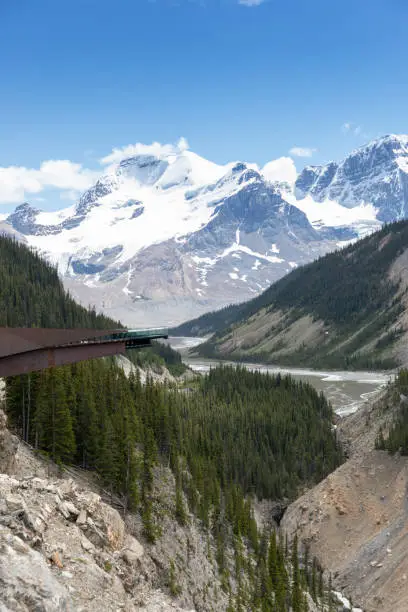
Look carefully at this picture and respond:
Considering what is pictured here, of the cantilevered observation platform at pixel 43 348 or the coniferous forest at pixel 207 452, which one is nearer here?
the cantilevered observation platform at pixel 43 348

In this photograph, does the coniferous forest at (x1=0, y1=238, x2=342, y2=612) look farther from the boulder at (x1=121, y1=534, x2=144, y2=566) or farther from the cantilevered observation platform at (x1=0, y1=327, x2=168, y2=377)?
the cantilevered observation platform at (x1=0, y1=327, x2=168, y2=377)

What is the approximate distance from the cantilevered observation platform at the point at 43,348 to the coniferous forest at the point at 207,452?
1041cm

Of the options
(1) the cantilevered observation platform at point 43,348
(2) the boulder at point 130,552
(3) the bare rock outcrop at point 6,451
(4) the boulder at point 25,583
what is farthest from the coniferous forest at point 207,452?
(4) the boulder at point 25,583

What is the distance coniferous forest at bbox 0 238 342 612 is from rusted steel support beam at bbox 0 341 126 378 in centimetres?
995

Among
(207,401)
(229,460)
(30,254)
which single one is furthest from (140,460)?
(30,254)

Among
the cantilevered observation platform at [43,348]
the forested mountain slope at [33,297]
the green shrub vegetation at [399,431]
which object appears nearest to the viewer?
the cantilevered observation platform at [43,348]

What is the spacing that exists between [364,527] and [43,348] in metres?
46.1

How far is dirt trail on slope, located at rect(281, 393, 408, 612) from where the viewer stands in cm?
5069

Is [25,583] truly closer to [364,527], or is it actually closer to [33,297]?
[364,527]

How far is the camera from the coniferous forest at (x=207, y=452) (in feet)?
144

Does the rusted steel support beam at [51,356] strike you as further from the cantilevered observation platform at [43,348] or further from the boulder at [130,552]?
the boulder at [130,552]

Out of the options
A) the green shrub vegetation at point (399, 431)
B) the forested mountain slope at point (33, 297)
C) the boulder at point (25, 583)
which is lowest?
the green shrub vegetation at point (399, 431)

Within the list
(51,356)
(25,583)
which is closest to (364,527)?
(51,356)

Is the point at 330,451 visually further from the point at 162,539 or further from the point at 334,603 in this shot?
the point at 162,539
